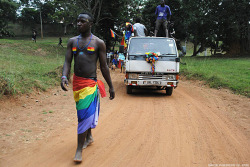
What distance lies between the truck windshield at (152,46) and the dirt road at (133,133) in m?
1.82

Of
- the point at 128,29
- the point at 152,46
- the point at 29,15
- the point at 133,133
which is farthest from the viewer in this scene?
the point at 29,15

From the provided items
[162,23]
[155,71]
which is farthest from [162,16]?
[155,71]

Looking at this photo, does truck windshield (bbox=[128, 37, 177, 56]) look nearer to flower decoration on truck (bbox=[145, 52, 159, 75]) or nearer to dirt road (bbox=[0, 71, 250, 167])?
flower decoration on truck (bbox=[145, 52, 159, 75])

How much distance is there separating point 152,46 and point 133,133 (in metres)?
4.59

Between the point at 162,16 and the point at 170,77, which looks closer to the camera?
the point at 170,77

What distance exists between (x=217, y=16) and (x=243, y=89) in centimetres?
1724

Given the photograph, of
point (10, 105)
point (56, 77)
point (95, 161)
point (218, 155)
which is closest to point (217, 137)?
point (218, 155)

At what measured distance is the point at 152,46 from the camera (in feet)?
27.7

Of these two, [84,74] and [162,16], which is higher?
[162,16]

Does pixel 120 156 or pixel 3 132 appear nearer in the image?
pixel 120 156

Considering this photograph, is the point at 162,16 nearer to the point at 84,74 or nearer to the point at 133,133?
the point at 133,133

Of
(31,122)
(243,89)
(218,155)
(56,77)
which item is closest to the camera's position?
(218,155)

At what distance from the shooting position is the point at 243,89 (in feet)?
28.5

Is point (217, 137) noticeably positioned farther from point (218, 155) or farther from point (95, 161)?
point (95, 161)
